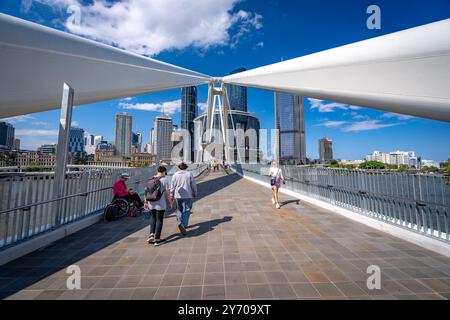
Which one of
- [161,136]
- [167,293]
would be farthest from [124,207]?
[161,136]

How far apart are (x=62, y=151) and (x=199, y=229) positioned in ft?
10.6

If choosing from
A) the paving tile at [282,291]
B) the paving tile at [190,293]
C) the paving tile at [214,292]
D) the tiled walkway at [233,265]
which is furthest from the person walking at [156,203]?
the paving tile at [282,291]

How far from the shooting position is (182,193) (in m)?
4.19

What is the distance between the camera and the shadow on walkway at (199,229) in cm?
416

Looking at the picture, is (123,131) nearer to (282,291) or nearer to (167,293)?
(167,293)

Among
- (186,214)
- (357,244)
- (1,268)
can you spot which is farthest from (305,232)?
(1,268)

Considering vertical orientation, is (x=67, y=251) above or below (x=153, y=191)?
below

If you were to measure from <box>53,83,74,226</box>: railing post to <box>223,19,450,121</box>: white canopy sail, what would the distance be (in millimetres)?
4601

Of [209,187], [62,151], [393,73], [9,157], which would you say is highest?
[9,157]

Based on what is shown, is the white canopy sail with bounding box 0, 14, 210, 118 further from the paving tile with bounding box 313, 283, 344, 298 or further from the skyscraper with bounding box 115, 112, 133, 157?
the skyscraper with bounding box 115, 112, 133, 157


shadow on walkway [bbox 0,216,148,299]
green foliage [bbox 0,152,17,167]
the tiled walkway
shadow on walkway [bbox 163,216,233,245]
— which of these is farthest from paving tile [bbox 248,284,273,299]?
green foliage [bbox 0,152,17,167]

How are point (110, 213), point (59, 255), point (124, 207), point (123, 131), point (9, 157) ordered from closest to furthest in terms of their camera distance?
point (59, 255) < point (110, 213) < point (124, 207) < point (9, 157) < point (123, 131)

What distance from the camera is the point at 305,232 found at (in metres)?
4.38
